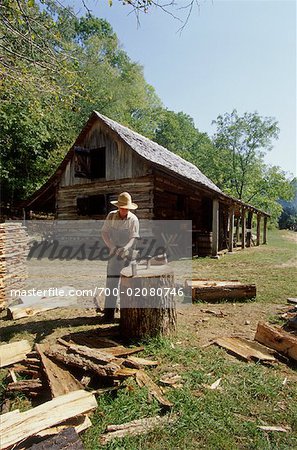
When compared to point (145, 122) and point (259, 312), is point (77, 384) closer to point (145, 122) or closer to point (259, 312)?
point (259, 312)

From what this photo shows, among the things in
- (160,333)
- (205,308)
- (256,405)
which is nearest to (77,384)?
(160,333)

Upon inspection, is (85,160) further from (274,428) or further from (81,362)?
(274,428)

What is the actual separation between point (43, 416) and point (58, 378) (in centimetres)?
61


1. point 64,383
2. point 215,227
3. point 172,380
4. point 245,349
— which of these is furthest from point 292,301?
point 215,227

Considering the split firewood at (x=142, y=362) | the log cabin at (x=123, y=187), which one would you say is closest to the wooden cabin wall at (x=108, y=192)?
the log cabin at (x=123, y=187)

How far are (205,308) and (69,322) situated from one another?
9.23ft

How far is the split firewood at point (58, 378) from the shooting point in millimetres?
2814

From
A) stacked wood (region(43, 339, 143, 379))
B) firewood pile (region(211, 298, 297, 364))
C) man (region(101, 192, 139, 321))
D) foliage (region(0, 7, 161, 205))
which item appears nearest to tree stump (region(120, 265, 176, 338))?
stacked wood (region(43, 339, 143, 379))

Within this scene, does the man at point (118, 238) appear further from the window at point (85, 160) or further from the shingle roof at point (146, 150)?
the window at point (85, 160)

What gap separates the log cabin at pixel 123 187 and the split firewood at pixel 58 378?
950 cm

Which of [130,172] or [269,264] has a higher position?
[130,172]

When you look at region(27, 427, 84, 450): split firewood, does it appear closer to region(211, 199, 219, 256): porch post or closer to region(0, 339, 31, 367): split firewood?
region(0, 339, 31, 367): split firewood

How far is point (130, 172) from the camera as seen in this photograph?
44.4 ft

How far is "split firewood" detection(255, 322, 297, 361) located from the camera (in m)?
3.72
